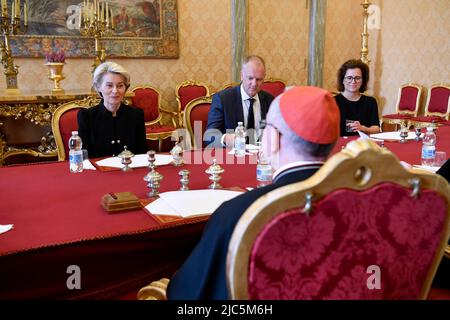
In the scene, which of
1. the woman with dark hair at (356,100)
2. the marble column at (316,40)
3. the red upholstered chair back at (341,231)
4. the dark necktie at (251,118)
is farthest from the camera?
the marble column at (316,40)

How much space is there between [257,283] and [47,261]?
0.80 m

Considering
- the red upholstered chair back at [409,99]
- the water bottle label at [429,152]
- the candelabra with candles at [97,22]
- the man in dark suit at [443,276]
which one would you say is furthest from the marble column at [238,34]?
the man in dark suit at [443,276]

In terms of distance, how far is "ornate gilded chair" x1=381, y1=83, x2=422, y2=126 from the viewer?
22.9 ft

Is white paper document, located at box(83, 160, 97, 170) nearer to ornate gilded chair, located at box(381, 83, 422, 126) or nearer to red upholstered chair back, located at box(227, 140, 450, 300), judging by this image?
red upholstered chair back, located at box(227, 140, 450, 300)

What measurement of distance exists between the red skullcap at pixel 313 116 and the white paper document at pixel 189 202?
0.68m

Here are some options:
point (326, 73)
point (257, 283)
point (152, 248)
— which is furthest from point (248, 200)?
point (326, 73)

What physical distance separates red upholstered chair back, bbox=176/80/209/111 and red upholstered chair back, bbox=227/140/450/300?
5512mm

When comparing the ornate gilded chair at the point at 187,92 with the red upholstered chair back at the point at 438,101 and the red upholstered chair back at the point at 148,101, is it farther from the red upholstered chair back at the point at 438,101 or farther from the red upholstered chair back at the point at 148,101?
the red upholstered chair back at the point at 438,101

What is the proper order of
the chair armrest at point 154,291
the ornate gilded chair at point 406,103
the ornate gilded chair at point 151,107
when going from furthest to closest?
the ornate gilded chair at point 406,103, the ornate gilded chair at point 151,107, the chair armrest at point 154,291

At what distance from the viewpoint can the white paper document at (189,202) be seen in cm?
171

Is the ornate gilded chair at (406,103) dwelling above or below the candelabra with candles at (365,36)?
below

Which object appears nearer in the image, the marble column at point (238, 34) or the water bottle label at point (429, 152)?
the water bottle label at point (429, 152)

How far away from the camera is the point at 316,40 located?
736 centimetres

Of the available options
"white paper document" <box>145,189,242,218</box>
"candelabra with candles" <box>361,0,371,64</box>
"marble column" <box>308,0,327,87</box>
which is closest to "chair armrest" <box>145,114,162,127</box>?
"marble column" <box>308,0,327,87</box>
